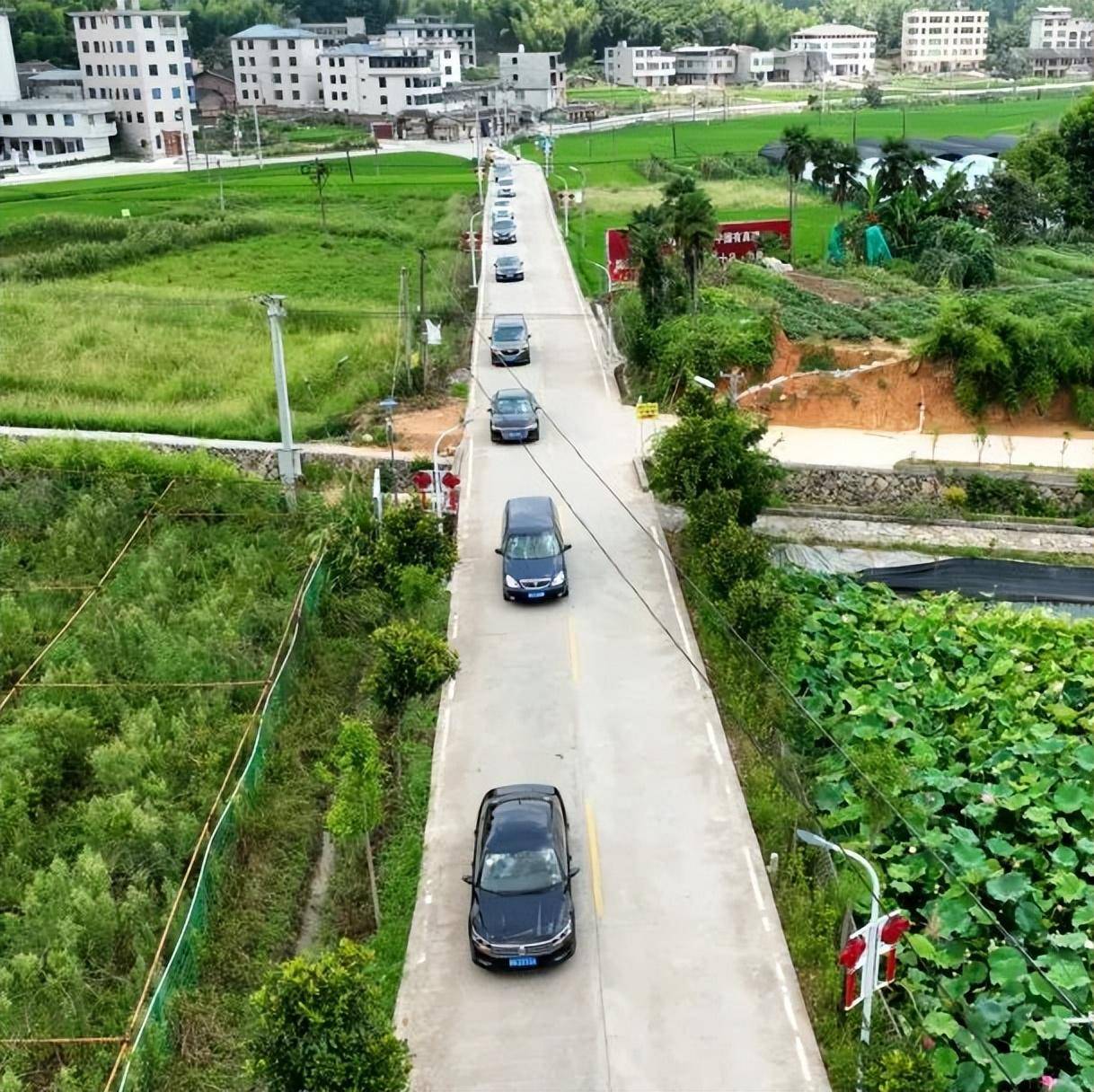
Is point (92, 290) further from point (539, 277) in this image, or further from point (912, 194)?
point (912, 194)

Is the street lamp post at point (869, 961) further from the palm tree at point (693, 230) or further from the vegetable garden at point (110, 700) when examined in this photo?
the palm tree at point (693, 230)

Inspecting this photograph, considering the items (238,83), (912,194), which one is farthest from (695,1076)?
(238,83)

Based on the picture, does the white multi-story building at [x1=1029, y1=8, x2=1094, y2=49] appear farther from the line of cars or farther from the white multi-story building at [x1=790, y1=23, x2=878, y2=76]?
the line of cars

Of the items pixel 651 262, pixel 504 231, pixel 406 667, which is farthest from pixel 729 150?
pixel 406 667

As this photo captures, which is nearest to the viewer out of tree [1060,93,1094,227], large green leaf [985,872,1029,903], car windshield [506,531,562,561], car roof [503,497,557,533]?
large green leaf [985,872,1029,903]

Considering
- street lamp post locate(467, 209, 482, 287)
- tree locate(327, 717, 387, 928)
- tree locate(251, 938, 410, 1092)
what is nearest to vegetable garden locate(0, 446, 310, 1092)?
tree locate(327, 717, 387, 928)

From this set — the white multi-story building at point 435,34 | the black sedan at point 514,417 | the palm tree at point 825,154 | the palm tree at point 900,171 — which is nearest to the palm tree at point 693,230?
the black sedan at point 514,417

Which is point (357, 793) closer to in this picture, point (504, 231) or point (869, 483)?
point (869, 483)
